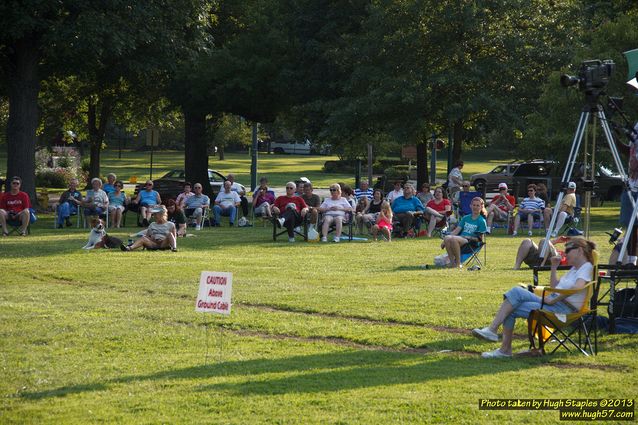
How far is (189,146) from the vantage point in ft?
125

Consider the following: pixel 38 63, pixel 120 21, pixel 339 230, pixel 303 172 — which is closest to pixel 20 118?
pixel 38 63

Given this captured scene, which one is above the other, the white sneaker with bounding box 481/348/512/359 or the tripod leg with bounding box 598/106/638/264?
the tripod leg with bounding box 598/106/638/264

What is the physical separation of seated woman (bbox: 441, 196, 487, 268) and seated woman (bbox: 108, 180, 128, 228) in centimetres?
1152

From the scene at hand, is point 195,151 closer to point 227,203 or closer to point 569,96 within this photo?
point 227,203

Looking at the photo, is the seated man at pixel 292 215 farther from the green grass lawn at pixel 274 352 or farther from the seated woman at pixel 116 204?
the green grass lawn at pixel 274 352

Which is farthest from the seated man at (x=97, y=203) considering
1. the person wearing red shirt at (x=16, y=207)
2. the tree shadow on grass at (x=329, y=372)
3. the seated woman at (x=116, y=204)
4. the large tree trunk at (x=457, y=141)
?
the tree shadow on grass at (x=329, y=372)

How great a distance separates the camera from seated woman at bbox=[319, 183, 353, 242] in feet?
76.3

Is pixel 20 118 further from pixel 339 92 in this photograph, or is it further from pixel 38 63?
pixel 339 92

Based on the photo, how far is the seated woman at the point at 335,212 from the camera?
76.3 ft

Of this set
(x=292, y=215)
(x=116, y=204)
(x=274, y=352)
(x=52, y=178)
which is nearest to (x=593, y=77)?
(x=274, y=352)

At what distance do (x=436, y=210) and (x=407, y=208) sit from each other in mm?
687

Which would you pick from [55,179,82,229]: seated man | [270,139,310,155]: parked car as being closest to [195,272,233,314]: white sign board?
[55,179,82,229]: seated man

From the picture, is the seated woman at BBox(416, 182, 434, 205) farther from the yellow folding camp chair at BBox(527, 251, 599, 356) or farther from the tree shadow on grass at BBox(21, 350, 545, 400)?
the tree shadow on grass at BBox(21, 350, 545, 400)

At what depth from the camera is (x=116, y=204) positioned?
2725cm
